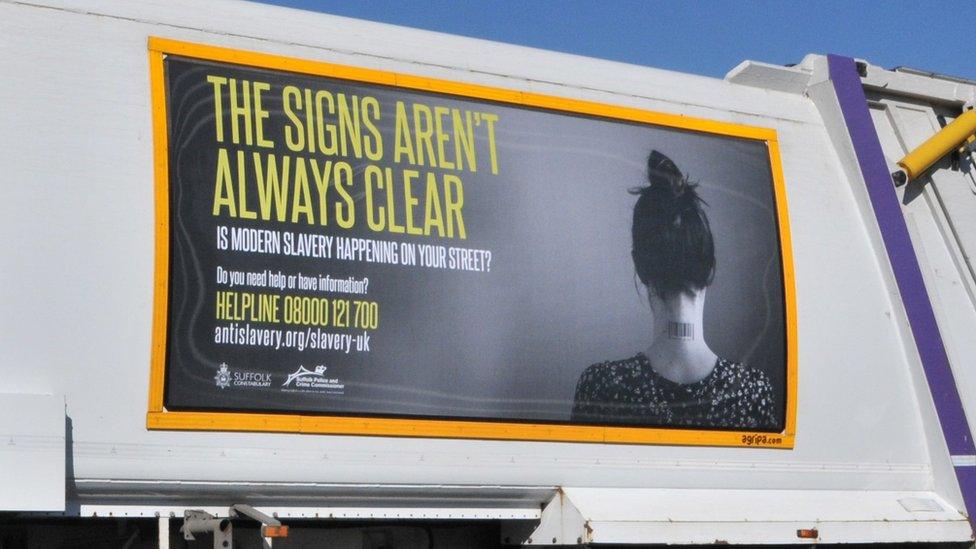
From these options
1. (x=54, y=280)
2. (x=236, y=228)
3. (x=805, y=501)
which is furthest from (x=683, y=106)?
(x=54, y=280)

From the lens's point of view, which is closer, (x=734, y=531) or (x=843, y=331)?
(x=734, y=531)

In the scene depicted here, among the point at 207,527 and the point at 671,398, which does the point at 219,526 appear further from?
the point at 671,398

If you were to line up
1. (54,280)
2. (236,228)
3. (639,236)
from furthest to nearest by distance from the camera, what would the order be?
(639,236) → (236,228) → (54,280)

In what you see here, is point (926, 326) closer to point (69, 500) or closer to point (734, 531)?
point (734, 531)

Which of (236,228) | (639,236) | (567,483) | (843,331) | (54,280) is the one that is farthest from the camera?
(843,331)

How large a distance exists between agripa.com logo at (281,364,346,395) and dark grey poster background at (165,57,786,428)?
25 mm

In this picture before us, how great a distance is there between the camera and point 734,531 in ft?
17.7

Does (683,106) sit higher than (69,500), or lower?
higher

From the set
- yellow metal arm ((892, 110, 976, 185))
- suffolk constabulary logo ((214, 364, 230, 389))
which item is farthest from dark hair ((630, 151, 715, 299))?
suffolk constabulary logo ((214, 364, 230, 389))

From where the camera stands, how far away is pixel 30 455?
4141 mm

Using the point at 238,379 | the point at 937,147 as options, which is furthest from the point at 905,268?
the point at 238,379

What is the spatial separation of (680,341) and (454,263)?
110cm

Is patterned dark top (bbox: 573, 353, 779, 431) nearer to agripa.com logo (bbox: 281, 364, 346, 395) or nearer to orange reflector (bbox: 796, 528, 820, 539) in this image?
orange reflector (bbox: 796, 528, 820, 539)

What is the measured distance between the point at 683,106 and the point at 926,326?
1537 millimetres
